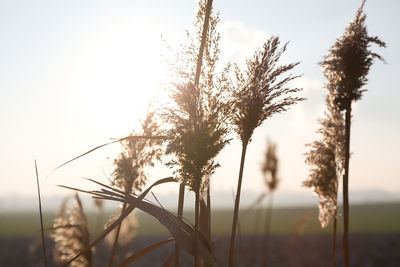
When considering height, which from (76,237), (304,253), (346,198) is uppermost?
(346,198)

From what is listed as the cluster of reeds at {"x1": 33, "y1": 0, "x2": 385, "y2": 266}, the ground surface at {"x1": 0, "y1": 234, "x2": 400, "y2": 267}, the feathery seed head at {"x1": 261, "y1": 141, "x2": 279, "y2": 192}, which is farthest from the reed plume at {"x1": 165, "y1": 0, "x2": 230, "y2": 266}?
the ground surface at {"x1": 0, "y1": 234, "x2": 400, "y2": 267}

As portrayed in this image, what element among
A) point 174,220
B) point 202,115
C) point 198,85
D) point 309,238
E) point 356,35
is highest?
point 356,35

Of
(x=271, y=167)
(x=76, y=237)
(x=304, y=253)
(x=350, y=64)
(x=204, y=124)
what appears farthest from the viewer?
(x=304, y=253)

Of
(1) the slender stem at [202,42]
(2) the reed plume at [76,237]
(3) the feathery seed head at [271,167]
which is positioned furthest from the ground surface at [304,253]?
(1) the slender stem at [202,42]

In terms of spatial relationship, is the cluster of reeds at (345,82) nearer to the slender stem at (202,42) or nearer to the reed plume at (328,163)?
the reed plume at (328,163)

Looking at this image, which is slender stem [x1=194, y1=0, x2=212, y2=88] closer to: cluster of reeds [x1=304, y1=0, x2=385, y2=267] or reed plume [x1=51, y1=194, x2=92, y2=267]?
cluster of reeds [x1=304, y1=0, x2=385, y2=267]

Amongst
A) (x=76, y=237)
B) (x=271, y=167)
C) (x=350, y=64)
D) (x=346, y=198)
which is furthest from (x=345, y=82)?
(x=271, y=167)

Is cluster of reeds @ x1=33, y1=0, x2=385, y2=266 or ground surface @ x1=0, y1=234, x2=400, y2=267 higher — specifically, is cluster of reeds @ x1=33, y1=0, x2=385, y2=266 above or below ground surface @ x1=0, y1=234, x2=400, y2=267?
above

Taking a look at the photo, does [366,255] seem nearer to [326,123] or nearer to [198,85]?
[326,123]

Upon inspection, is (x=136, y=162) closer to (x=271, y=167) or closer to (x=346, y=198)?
(x=346, y=198)

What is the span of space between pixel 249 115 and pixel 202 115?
43 centimetres

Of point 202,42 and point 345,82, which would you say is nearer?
point 202,42

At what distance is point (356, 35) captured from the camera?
11.9ft

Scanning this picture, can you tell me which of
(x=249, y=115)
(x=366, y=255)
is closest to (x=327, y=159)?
(x=249, y=115)
